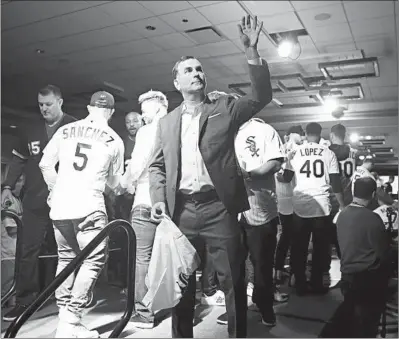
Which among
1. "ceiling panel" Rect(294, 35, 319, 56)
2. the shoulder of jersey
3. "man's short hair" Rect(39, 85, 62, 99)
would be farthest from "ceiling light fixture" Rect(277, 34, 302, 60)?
"man's short hair" Rect(39, 85, 62, 99)

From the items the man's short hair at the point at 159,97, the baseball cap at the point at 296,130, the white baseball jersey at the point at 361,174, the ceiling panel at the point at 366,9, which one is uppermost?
the ceiling panel at the point at 366,9

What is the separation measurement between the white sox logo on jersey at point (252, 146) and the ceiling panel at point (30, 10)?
1.46m

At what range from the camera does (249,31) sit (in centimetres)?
214

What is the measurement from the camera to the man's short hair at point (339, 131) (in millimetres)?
2568

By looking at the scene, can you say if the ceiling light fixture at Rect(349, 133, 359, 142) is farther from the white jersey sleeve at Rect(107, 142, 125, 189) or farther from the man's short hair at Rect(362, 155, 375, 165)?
the white jersey sleeve at Rect(107, 142, 125, 189)

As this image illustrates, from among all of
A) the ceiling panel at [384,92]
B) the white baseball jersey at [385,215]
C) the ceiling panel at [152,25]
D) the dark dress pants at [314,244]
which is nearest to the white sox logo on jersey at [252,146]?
the dark dress pants at [314,244]

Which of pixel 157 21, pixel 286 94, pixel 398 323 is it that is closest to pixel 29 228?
pixel 157 21

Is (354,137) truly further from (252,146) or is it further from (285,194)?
(252,146)

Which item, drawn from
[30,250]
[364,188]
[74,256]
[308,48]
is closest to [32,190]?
[30,250]

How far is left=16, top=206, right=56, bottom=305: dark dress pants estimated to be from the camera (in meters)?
2.70

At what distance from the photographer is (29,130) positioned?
2756 millimetres

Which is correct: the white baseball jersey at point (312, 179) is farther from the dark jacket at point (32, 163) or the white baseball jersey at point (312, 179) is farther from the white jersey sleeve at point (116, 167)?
the dark jacket at point (32, 163)

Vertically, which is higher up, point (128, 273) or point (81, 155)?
point (81, 155)

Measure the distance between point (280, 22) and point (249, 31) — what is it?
0.47 m
